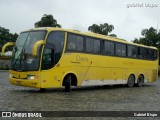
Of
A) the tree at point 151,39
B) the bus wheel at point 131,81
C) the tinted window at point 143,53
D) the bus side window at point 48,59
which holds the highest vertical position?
the tree at point 151,39

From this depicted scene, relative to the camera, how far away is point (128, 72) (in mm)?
26219

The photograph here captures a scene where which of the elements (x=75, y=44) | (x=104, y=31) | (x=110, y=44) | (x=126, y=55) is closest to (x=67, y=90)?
(x=75, y=44)

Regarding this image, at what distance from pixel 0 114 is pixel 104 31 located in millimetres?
68563

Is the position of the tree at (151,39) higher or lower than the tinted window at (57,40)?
higher

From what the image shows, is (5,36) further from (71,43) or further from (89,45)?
(71,43)

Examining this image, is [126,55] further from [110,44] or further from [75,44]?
[75,44]

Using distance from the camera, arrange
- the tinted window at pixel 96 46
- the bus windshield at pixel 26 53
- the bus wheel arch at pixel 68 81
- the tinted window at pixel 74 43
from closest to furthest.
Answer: the bus windshield at pixel 26 53, the bus wheel arch at pixel 68 81, the tinted window at pixel 74 43, the tinted window at pixel 96 46

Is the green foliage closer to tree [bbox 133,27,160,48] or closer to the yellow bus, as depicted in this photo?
tree [bbox 133,27,160,48]

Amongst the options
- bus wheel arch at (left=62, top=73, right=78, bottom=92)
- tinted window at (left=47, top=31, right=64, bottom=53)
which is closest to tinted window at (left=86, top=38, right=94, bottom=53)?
bus wheel arch at (left=62, top=73, right=78, bottom=92)

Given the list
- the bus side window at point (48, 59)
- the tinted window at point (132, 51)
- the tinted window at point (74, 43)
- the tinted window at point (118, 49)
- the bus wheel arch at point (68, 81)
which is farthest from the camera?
the tinted window at point (132, 51)

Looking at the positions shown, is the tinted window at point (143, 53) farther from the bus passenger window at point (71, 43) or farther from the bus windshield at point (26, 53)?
the bus windshield at point (26, 53)

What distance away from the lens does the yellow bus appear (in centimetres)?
1781

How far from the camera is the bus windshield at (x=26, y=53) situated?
17.8 m

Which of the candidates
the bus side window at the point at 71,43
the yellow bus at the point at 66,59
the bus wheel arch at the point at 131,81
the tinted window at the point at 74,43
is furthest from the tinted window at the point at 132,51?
the bus side window at the point at 71,43
